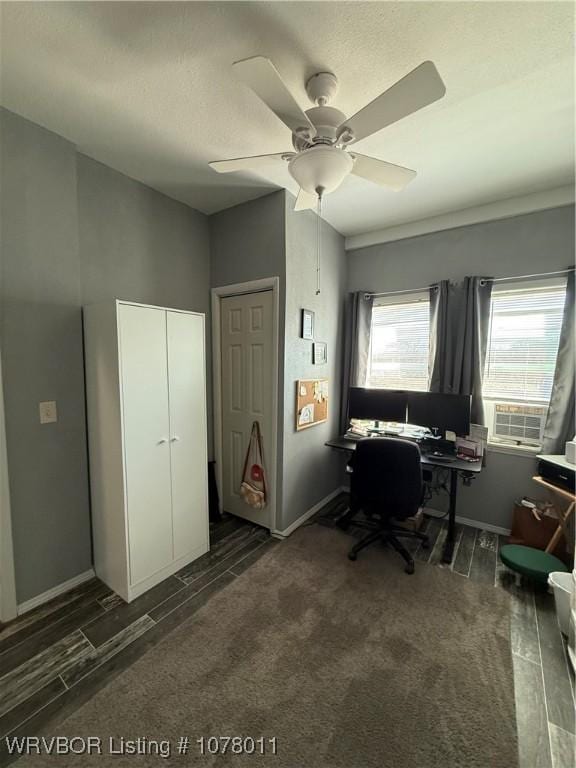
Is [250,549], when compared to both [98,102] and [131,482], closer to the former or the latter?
[131,482]

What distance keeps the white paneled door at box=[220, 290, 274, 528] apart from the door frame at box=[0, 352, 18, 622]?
63.6 inches

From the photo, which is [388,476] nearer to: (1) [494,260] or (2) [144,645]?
(2) [144,645]

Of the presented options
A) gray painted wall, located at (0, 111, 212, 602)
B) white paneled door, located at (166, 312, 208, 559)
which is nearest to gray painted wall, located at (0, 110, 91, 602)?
gray painted wall, located at (0, 111, 212, 602)

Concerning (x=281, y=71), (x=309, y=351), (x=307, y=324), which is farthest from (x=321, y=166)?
(x=309, y=351)

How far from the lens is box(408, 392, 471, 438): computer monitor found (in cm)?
256

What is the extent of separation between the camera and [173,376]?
211 centimetres

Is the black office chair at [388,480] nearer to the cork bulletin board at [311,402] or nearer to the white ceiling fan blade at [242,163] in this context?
the cork bulletin board at [311,402]

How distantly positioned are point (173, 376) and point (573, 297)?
10.3ft

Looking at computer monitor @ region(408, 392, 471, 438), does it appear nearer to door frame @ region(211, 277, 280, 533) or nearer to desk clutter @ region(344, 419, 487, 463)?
desk clutter @ region(344, 419, 487, 463)

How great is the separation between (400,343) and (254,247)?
1.78 meters

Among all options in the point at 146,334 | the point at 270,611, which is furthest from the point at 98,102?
the point at 270,611

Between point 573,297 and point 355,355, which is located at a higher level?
point 573,297

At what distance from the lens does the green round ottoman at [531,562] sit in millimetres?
1962

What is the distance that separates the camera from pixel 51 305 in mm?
1852
